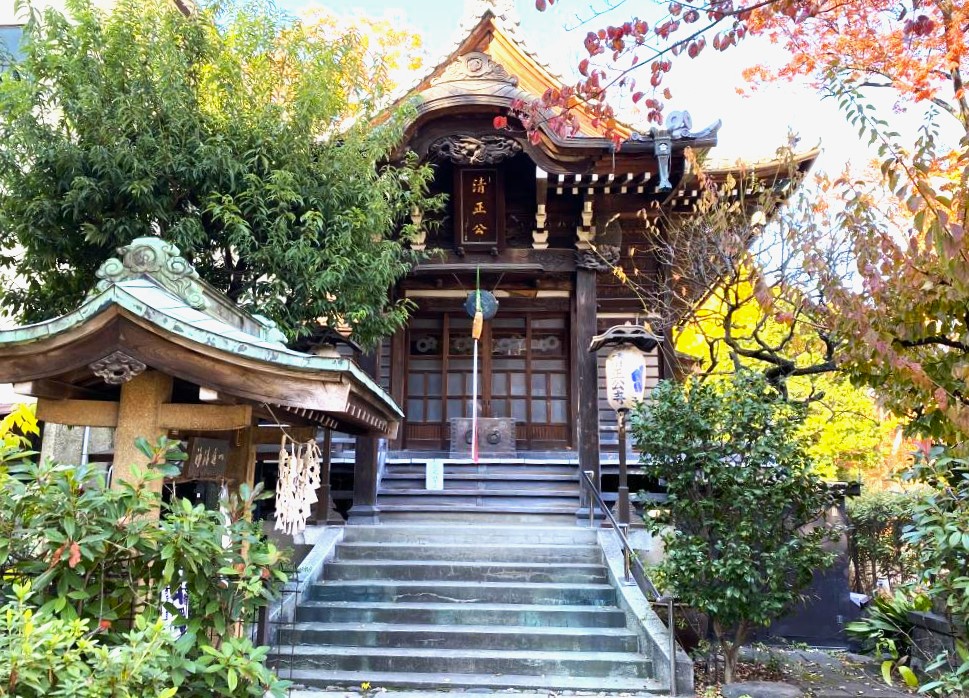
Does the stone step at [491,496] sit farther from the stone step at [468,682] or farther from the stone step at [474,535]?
the stone step at [468,682]

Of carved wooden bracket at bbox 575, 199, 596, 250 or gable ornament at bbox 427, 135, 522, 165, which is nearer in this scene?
gable ornament at bbox 427, 135, 522, 165

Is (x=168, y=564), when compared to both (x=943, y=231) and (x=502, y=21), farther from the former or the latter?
(x=502, y=21)

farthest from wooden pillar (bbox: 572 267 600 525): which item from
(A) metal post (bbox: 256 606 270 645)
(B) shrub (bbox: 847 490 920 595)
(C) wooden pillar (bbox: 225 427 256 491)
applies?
(C) wooden pillar (bbox: 225 427 256 491)

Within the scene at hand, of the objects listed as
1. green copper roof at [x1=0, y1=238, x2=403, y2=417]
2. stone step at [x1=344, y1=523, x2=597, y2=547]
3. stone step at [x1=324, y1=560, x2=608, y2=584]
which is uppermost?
green copper roof at [x1=0, y1=238, x2=403, y2=417]

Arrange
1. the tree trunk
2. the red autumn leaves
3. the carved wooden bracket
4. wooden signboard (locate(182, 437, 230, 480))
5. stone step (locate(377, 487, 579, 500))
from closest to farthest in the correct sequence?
the red autumn leaves < wooden signboard (locate(182, 437, 230, 480)) < the tree trunk < stone step (locate(377, 487, 579, 500)) < the carved wooden bracket

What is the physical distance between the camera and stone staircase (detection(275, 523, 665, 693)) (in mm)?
6551

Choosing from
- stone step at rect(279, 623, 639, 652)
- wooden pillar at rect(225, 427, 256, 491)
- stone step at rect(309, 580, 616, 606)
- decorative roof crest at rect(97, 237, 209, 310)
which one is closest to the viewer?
decorative roof crest at rect(97, 237, 209, 310)

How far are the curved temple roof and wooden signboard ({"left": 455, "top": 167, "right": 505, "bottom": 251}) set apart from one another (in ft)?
24.2

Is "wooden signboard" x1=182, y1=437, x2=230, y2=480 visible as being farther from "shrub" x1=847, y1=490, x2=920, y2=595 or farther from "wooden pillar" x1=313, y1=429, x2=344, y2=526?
"shrub" x1=847, y1=490, x2=920, y2=595

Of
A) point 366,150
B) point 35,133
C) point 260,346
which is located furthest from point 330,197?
point 260,346

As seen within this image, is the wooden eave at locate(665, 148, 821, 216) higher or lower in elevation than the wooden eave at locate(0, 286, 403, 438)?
higher

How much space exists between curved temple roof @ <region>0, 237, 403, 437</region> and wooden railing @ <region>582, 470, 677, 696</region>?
4096mm

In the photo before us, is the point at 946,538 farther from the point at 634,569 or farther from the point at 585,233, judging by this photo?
the point at 585,233

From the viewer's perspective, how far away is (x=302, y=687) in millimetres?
6438
